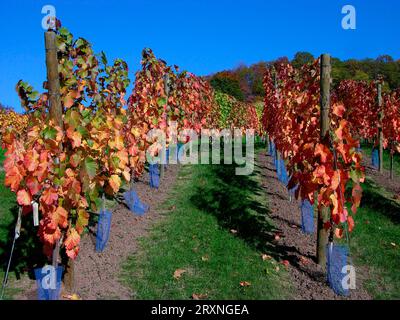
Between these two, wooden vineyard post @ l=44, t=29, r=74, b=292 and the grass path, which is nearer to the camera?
wooden vineyard post @ l=44, t=29, r=74, b=292

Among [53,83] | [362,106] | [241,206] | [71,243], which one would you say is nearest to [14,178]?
[71,243]

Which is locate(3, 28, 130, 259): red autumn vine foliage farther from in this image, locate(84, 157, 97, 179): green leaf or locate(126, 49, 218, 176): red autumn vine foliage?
locate(126, 49, 218, 176): red autumn vine foliage

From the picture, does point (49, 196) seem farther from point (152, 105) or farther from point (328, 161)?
point (152, 105)

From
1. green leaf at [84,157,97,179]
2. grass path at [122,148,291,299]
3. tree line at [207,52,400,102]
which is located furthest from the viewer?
tree line at [207,52,400,102]

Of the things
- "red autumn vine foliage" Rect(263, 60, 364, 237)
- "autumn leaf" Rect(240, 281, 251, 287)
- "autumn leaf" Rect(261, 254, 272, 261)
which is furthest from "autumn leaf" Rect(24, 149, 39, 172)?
"autumn leaf" Rect(261, 254, 272, 261)

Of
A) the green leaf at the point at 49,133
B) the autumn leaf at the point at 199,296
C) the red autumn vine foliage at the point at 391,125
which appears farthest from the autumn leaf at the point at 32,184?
the red autumn vine foliage at the point at 391,125

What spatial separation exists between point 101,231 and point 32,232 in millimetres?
1259

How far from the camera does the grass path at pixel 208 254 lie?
16.9ft

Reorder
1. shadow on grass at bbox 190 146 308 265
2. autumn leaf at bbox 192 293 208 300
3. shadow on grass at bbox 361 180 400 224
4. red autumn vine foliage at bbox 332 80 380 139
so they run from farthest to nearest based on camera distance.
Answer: red autumn vine foliage at bbox 332 80 380 139 < shadow on grass at bbox 361 180 400 224 < shadow on grass at bbox 190 146 308 265 < autumn leaf at bbox 192 293 208 300

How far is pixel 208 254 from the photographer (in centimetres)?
629

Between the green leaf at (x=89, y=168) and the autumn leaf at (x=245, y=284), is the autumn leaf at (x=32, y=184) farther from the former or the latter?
the autumn leaf at (x=245, y=284)

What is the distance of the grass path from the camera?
16.9 ft

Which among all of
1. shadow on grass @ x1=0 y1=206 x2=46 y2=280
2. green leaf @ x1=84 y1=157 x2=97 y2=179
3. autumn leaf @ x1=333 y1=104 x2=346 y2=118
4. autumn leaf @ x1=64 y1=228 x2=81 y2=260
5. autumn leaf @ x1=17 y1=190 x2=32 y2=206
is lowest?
shadow on grass @ x1=0 y1=206 x2=46 y2=280
